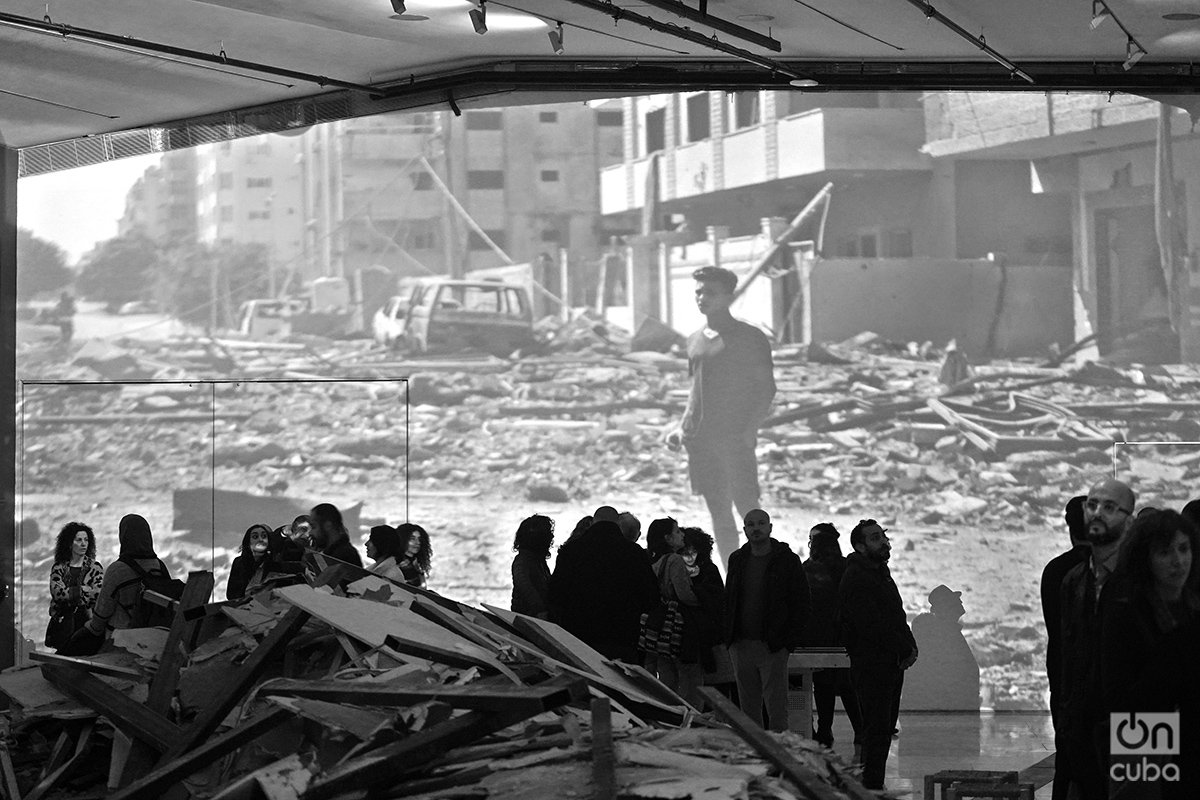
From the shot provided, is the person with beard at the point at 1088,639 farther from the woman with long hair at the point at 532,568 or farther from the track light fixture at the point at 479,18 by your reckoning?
the track light fixture at the point at 479,18

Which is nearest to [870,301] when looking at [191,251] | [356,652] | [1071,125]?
[1071,125]

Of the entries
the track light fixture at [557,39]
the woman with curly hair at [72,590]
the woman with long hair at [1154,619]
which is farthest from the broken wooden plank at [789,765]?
the track light fixture at [557,39]

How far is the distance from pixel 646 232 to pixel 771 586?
188 inches

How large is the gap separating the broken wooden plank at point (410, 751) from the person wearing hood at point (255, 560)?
154 inches

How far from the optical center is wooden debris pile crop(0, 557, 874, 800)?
4.39 meters

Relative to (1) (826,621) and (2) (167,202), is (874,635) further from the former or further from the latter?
(2) (167,202)

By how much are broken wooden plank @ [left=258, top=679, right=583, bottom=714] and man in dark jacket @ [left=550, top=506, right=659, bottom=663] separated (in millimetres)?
2456

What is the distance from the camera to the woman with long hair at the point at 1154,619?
4082 mm

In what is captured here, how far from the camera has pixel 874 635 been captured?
7.31 m

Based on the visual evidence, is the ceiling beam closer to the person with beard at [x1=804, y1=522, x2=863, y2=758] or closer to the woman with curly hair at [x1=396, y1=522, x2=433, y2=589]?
the person with beard at [x1=804, y1=522, x2=863, y2=758]

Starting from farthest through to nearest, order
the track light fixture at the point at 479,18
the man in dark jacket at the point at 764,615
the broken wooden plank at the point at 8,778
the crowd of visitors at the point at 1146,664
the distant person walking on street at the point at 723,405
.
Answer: the distant person walking on street at the point at 723,405 → the track light fixture at the point at 479,18 → the man in dark jacket at the point at 764,615 → the broken wooden plank at the point at 8,778 → the crowd of visitors at the point at 1146,664

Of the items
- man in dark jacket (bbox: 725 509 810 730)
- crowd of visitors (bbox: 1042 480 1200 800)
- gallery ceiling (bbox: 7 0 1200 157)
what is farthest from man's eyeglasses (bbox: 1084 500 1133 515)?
gallery ceiling (bbox: 7 0 1200 157)

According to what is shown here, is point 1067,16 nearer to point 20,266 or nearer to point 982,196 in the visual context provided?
point 982,196

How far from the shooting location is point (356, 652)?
5621 millimetres
